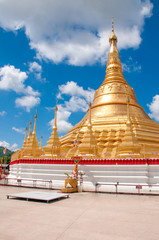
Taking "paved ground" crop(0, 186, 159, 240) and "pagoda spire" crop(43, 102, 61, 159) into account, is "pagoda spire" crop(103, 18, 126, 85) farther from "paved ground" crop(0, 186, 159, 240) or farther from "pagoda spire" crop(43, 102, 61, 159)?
"paved ground" crop(0, 186, 159, 240)

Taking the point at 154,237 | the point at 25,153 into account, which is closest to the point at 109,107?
the point at 25,153

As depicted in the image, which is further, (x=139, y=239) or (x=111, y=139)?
(x=111, y=139)

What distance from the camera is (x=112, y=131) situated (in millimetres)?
27672

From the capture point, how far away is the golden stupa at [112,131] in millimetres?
20969

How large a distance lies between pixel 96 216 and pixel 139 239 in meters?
2.49

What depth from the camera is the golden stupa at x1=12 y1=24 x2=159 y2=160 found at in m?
21.0

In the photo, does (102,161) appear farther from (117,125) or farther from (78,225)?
(78,225)

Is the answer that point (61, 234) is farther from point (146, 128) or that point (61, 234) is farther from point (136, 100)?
point (136, 100)

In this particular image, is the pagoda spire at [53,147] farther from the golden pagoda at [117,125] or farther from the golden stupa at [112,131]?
the golden pagoda at [117,125]

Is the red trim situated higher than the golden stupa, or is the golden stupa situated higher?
the golden stupa

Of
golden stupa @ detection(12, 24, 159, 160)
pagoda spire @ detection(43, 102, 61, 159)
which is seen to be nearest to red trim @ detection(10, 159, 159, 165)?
golden stupa @ detection(12, 24, 159, 160)

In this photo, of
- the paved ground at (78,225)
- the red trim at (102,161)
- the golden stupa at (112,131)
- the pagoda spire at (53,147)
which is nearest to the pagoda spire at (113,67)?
the golden stupa at (112,131)

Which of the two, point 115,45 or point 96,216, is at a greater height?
point 115,45

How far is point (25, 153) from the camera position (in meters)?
27.8
